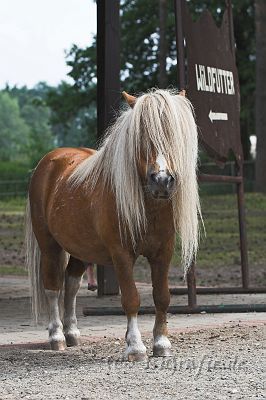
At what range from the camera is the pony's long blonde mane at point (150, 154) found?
693 cm

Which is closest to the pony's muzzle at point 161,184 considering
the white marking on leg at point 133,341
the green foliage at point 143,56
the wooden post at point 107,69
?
the white marking on leg at point 133,341

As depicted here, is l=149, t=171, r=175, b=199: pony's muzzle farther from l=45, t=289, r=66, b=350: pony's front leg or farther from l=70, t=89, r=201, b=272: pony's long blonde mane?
l=45, t=289, r=66, b=350: pony's front leg

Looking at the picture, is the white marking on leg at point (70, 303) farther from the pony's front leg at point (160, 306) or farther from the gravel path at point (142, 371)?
the pony's front leg at point (160, 306)

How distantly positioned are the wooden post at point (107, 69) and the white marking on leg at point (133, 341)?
169 inches

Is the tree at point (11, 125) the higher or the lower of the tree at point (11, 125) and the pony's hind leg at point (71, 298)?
the higher

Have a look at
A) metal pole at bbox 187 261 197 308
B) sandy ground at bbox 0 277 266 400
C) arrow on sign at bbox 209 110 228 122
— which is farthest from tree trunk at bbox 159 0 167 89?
sandy ground at bbox 0 277 266 400

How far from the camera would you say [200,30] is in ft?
33.4

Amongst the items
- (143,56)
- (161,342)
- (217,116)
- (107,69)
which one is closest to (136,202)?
(161,342)

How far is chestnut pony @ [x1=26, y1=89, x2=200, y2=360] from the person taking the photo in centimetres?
694

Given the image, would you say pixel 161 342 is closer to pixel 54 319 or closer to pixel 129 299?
pixel 129 299

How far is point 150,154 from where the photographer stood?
6.89m

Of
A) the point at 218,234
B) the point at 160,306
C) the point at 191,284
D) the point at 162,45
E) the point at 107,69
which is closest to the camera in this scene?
the point at 160,306

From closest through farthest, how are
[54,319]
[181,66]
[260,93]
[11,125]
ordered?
[54,319] < [181,66] < [260,93] < [11,125]

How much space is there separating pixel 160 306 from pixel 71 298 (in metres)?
0.96
